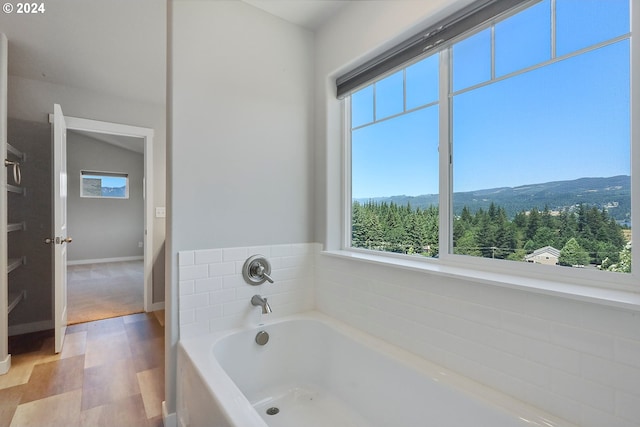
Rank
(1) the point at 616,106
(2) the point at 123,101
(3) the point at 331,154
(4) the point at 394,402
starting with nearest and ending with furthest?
(1) the point at 616,106
(4) the point at 394,402
(3) the point at 331,154
(2) the point at 123,101

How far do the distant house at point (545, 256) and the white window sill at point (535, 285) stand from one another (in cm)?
9

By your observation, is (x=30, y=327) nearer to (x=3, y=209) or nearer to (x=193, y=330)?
(x=3, y=209)

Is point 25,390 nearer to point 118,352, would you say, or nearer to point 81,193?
point 118,352

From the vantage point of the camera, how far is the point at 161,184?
3631 millimetres

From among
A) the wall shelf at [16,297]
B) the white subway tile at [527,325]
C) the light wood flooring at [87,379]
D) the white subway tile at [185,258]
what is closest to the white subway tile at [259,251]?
the white subway tile at [185,258]

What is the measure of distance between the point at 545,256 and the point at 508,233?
0.16 metres

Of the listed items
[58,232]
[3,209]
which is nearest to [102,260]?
[58,232]

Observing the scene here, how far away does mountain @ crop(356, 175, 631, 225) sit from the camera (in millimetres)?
991

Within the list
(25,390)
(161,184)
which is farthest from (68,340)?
(161,184)

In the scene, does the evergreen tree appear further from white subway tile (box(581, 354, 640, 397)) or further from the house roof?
white subway tile (box(581, 354, 640, 397))

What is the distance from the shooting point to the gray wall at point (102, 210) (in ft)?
20.3

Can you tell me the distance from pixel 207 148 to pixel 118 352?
6.61ft

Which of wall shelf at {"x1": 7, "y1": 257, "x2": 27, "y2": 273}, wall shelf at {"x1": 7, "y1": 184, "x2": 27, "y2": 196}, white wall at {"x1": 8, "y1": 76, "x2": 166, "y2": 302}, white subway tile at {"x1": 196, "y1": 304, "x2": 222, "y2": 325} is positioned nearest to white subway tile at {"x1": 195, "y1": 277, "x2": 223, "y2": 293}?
white subway tile at {"x1": 196, "y1": 304, "x2": 222, "y2": 325}

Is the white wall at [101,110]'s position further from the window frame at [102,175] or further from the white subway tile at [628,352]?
the window frame at [102,175]
